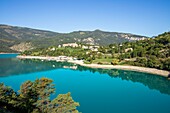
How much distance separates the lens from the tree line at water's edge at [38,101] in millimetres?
18000

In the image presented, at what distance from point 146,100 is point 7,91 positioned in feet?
88.0

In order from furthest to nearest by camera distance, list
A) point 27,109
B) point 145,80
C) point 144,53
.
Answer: point 144,53
point 145,80
point 27,109

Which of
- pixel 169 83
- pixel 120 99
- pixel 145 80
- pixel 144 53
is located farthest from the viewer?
pixel 144 53

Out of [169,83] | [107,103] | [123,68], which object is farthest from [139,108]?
[123,68]

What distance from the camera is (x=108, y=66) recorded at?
267 feet

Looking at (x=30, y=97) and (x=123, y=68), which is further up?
(x=30, y=97)

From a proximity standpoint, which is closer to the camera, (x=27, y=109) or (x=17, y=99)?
(x=27, y=109)

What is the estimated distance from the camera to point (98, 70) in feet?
255

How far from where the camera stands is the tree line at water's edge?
1800 centimetres

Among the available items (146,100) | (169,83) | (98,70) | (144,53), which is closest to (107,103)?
(146,100)

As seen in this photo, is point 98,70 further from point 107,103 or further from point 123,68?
point 107,103

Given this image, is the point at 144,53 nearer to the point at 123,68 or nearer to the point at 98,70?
the point at 123,68

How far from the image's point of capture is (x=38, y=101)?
60.7 feet

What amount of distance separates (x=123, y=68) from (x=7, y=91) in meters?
60.1
